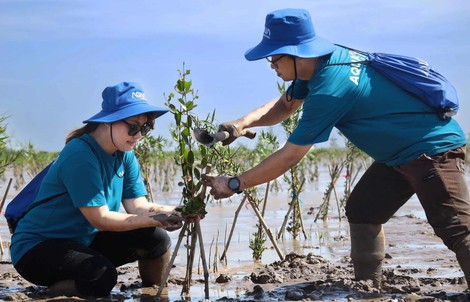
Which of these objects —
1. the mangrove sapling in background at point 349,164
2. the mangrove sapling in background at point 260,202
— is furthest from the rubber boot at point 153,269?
the mangrove sapling in background at point 349,164

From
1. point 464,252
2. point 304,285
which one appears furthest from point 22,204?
point 464,252

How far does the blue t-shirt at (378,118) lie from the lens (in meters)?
4.88

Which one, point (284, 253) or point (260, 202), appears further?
point (260, 202)

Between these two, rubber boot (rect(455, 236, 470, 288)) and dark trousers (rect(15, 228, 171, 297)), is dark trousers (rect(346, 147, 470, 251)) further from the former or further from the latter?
dark trousers (rect(15, 228, 171, 297))

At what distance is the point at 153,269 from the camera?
607cm

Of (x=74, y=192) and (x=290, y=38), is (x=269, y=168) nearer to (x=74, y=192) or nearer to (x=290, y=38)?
(x=290, y=38)

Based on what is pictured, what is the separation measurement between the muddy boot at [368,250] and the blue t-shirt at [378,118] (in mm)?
707

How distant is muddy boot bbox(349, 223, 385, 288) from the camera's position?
566 centimetres

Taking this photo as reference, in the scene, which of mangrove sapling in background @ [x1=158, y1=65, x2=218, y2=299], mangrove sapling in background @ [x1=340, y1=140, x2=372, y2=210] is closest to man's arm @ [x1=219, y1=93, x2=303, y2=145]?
mangrove sapling in background @ [x1=158, y1=65, x2=218, y2=299]

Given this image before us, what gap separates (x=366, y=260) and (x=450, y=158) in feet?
3.44

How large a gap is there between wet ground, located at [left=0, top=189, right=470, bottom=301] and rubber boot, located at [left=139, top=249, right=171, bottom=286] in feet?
0.23

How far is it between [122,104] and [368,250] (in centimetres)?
200

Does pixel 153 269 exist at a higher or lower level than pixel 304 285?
higher

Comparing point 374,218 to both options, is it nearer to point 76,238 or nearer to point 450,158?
point 450,158
